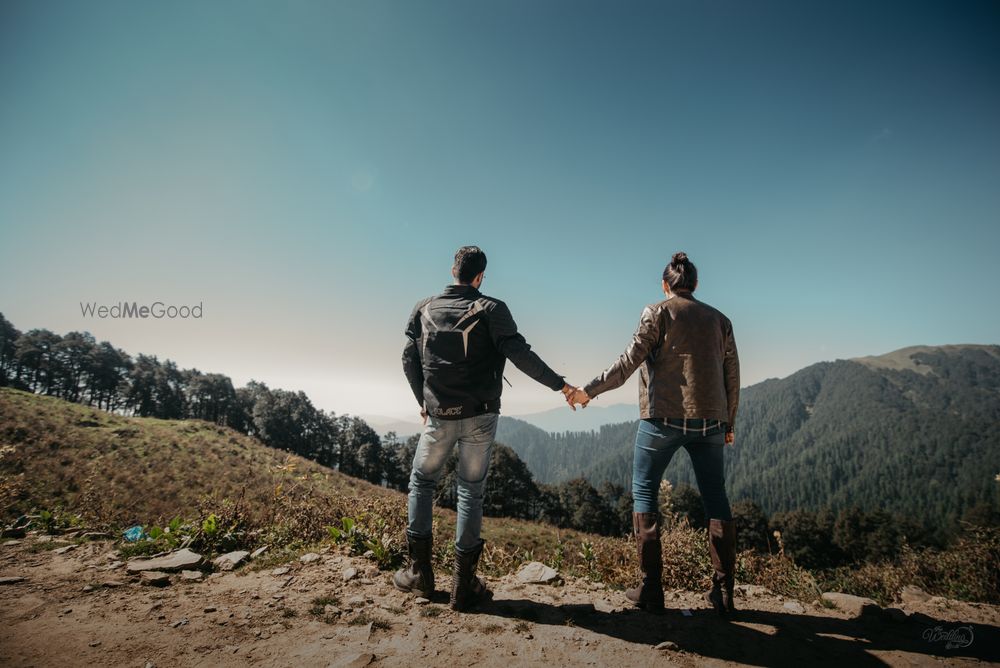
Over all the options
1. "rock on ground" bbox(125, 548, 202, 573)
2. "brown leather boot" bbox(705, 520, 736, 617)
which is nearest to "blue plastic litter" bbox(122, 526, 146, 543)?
"rock on ground" bbox(125, 548, 202, 573)

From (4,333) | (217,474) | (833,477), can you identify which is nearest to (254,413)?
(4,333)

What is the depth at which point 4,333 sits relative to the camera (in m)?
56.3

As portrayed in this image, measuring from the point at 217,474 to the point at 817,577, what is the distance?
91.4 feet

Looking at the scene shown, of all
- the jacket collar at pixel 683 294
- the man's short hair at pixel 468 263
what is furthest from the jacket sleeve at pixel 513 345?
the jacket collar at pixel 683 294

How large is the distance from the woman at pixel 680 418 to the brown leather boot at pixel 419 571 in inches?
72.8

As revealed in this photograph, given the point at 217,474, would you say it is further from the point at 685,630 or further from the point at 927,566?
the point at 927,566

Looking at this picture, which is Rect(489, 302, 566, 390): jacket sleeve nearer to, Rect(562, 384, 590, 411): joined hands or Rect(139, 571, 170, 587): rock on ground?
Rect(562, 384, 590, 411): joined hands

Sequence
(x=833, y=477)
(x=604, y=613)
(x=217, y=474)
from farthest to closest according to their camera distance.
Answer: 1. (x=833, y=477)
2. (x=217, y=474)
3. (x=604, y=613)

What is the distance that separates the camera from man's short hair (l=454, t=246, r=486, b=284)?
3674mm

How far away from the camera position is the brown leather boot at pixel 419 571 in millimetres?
3344

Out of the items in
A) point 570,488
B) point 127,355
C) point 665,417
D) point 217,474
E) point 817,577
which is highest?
point 127,355

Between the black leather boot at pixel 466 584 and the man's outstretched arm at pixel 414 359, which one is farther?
the man's outstretched arm at pixel 414 359

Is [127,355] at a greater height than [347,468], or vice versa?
[127,355]

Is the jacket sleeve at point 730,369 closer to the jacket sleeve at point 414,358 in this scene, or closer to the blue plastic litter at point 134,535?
the jacket sleeve at point 414,358
